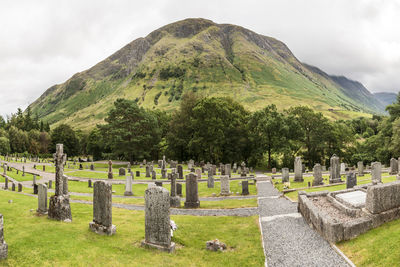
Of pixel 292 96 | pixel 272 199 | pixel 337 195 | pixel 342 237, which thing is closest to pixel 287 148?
pixel 272 199

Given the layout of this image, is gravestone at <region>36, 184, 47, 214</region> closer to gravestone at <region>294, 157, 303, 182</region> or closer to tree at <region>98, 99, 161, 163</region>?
gravestone at <region>294, 157, 303, 182</region>

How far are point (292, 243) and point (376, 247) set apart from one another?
2.89 m

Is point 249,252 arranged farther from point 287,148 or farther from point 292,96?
point 292,96

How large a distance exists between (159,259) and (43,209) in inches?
319

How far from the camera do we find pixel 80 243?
8812 millimetres

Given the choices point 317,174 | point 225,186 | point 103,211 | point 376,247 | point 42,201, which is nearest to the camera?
point 376,247

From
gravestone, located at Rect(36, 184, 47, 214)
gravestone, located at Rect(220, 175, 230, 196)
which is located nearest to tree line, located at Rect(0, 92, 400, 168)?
gravestone, located at Rect(220, 175, 230, 196)

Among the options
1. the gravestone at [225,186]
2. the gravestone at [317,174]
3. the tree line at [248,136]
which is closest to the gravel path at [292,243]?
the gravestone at [225,186]

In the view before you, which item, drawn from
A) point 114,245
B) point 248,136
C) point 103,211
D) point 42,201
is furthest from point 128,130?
point 114,245

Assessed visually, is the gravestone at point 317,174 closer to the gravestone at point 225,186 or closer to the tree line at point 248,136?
the gravestone at point 225,186

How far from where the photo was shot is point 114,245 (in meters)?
9.02

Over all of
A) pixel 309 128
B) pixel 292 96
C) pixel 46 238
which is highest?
pixel 292 96

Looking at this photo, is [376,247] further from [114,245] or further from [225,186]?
[225,186]

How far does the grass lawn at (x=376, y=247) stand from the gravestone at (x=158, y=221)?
582cm
